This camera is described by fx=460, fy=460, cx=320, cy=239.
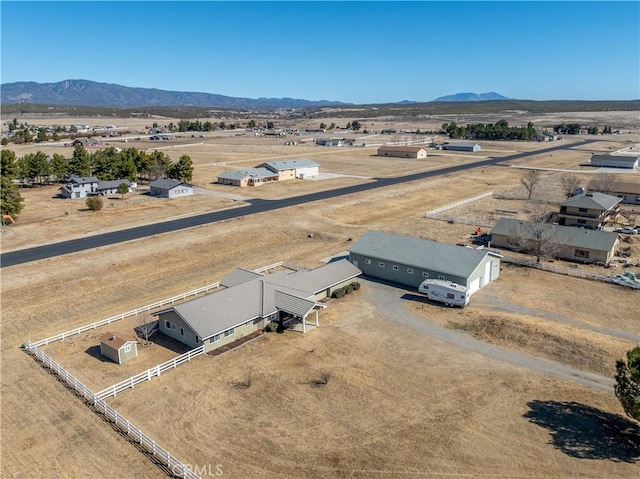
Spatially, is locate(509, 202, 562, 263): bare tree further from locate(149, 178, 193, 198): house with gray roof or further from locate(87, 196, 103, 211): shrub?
locate(87, 196, 103, 211): shrub

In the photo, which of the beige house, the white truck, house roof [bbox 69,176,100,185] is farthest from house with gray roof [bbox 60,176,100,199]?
the beige house

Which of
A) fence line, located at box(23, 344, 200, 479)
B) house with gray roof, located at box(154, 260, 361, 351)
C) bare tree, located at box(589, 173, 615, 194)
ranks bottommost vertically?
fence line, located at box(23, 344, 200, 479)

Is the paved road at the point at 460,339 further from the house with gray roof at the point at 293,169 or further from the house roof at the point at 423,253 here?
the house with gray roof at the point at 293,169

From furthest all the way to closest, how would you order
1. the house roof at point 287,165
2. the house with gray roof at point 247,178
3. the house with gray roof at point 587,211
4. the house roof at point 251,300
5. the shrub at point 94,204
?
the house roof at point 287,165, the house with gray roof at point 247,178, the shrub at point 94,204, the house with gray roof at point 587,211, the house roof at point 251,300

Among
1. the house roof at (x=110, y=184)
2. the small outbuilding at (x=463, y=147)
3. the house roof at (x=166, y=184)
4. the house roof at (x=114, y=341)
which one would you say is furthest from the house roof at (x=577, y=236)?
the small outbuilding at (x=463, y=147)

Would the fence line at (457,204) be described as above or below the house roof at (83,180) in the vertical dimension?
below
